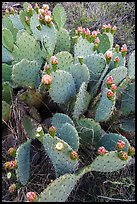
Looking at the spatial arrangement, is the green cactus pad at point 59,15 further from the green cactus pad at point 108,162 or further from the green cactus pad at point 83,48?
the green cactus pad at point 108,162

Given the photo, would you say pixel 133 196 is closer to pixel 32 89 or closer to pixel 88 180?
pixel 88 180

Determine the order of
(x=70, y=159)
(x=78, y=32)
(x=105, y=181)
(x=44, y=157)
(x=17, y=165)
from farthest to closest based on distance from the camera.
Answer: (x=78, y=32) < (x=44, y=157) < (x=105, y=181) < (x=17, y=165) < (x=70, y=159)

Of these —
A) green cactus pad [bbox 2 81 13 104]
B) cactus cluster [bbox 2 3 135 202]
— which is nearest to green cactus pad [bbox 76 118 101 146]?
cactus cluster [bbox 2 3 135 202]

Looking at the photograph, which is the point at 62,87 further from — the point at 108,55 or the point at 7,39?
the point at 7,39

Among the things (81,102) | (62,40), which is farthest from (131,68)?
(62,40)

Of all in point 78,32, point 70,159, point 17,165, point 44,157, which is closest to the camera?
point 70,159

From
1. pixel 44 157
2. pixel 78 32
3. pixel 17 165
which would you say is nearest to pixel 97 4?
pixel 78 32
